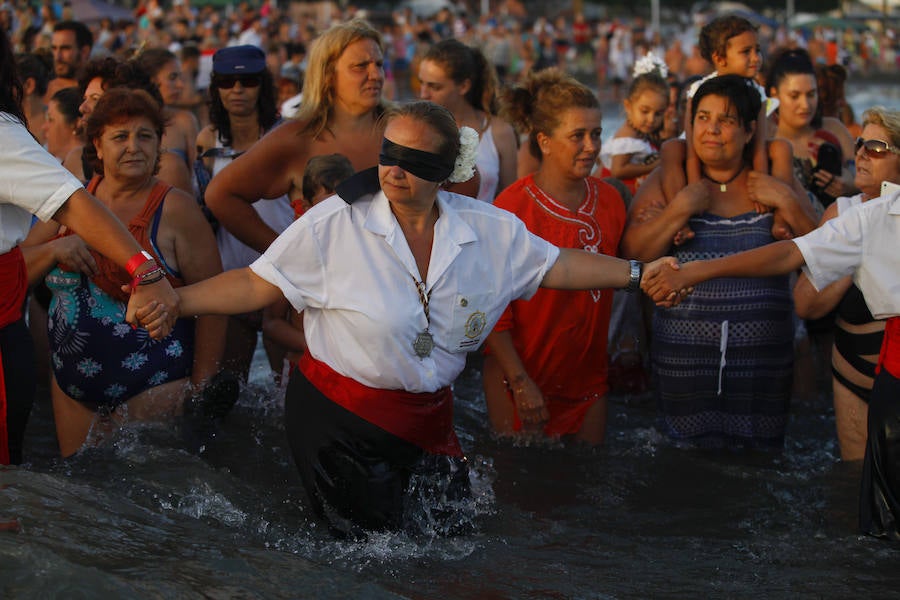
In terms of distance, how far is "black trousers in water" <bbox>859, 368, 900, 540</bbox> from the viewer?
4602 millimetres

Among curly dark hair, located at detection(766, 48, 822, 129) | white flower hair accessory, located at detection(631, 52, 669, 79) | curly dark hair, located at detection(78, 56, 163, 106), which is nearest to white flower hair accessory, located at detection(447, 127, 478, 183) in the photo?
curly dark hair, located at detection(78, 56, 163, 106)

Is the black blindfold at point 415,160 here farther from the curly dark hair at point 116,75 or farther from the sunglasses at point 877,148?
the curly dark hair at point 116,75

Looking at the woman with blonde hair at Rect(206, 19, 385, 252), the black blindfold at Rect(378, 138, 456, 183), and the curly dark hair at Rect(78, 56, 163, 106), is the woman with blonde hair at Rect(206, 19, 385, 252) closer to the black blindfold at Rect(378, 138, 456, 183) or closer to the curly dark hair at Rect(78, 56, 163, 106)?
the curly dark hair at Rect(78, 56, 163, 106)

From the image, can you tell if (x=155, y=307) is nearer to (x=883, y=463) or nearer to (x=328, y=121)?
(x=328, y=121)

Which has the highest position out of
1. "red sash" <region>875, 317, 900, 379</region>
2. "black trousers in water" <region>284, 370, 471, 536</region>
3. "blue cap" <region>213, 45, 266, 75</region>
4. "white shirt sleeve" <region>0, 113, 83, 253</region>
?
"blue cap" <region>213, 45, 266, 75</region>

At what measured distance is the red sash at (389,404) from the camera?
14.4 ft

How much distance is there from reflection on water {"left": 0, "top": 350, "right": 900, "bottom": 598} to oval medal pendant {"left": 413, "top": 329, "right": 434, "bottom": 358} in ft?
2.65

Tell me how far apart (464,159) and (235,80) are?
10.8 ft

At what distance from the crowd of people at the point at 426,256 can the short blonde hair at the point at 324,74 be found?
13 millimetres

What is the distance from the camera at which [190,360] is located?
5684mm

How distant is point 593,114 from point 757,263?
4.30ft

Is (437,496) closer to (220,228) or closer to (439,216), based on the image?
(439,216)

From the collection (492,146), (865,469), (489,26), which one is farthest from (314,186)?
(489,26)

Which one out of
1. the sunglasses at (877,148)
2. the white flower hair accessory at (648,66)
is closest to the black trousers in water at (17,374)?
the sunglasses at (877,148)
